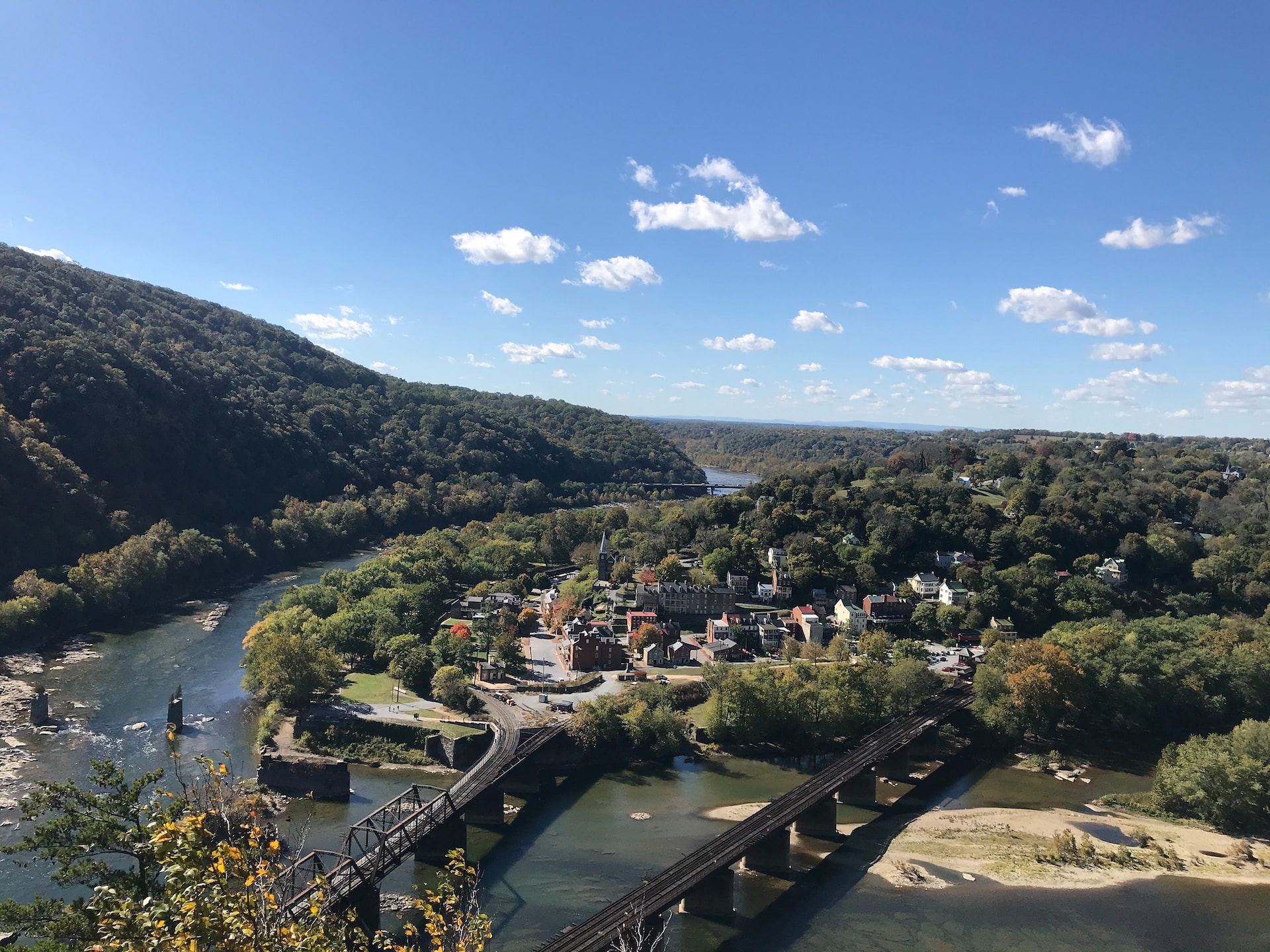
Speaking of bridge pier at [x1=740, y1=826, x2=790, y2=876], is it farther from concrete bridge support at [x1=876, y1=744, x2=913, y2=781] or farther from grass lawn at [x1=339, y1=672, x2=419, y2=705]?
grass lawn at [x1=339, y1=672, x2=419, y2=705]

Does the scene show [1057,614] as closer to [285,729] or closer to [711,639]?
[711,639]

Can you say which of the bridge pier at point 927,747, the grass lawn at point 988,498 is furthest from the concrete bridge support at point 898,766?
the grass lawn at point 988,498

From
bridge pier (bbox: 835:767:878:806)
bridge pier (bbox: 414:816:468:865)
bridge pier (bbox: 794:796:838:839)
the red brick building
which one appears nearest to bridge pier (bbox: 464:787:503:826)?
bridge pier (bbox: 414:816:468:865)

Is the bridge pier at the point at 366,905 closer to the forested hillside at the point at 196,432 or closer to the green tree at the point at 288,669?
the green tree at the point at 288,669

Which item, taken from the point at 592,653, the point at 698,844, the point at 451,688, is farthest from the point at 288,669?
the point at 698,844

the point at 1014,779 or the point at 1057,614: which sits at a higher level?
the point at 1057,614

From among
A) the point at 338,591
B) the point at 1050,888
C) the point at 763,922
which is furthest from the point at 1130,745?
the point at 338,591

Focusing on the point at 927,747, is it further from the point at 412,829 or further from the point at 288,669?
the point at 288,669
